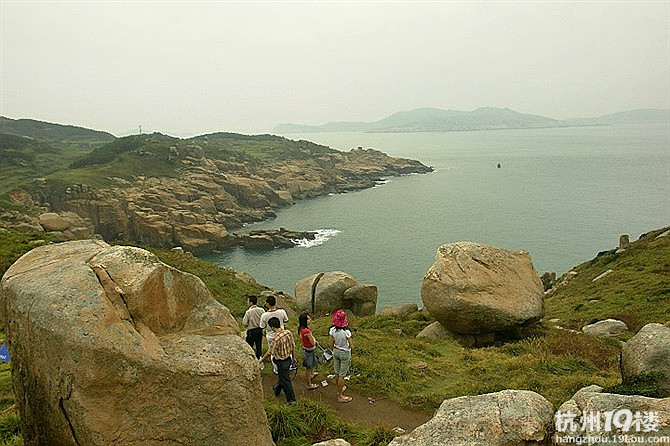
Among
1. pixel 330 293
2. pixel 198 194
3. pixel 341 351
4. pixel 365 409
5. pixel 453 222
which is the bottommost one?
Result: pixel 453 222

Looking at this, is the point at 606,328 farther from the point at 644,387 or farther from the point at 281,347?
the point at 281,347

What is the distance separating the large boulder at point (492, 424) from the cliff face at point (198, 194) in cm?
7572

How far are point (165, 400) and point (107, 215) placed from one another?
87785mm

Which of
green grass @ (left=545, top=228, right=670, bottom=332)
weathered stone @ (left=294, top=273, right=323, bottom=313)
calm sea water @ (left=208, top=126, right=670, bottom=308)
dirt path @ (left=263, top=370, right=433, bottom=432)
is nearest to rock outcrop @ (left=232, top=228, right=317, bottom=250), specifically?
calm sea water @ (left=208, top=126, right=670, bottom=308)

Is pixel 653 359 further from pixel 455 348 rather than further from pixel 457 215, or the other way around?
pixel 457 215

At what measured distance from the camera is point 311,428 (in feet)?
37.1

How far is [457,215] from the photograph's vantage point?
96.8m

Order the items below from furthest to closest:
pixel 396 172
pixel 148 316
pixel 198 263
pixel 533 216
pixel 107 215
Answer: pixel 396 172, pixel 533 216, pixel 107 215, pixel 198 263, pixel 148 316

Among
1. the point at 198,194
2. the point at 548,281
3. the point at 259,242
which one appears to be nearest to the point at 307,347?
the point at 548,281

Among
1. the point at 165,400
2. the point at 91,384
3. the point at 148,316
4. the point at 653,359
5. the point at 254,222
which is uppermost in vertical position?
the point at 148,316

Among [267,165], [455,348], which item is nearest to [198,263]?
[455,348]

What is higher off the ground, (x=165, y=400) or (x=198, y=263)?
(x=165, y=400)

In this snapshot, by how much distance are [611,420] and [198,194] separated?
353 feet

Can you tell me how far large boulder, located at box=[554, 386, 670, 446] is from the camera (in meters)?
7.44
